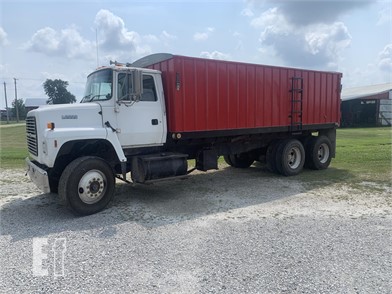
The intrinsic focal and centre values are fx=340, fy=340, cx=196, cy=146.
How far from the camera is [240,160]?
1134 cm

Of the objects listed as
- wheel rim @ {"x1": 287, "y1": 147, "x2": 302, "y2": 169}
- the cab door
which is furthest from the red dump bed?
wheel rim @ {"x1": 287, "y1": 147, "x2": 302, "y2": 169}

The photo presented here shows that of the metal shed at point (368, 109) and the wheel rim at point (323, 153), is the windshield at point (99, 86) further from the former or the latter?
the metal shed at point (368, 109)

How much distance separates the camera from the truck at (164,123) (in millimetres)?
6354

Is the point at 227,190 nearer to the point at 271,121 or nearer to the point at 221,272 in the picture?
the point at 271,121

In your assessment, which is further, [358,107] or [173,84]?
[358,107]

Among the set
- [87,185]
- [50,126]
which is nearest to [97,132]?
[50,126]

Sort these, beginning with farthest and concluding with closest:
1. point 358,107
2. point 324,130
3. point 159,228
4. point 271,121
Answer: point 358,107
point 324,130
point 271,121
point 159,228

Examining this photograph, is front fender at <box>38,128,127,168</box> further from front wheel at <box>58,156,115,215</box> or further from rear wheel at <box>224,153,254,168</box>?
rear wheel at <box>224,153,254,168</box>

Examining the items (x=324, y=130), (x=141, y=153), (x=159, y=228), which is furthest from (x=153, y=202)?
(x=324, y=130)

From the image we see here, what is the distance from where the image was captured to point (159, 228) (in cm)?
558

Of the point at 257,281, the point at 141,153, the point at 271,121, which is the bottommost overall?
the point at 257,281

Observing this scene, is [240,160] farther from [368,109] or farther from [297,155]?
[368,109]

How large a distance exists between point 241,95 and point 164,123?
2.31 m

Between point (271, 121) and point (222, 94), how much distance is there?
6.34ft
